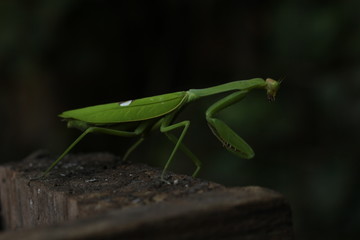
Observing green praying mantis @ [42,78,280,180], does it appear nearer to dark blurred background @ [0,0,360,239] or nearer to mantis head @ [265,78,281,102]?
mantis head @ [265,78,281,102]

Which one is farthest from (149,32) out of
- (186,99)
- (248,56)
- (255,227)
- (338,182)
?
(255,227)

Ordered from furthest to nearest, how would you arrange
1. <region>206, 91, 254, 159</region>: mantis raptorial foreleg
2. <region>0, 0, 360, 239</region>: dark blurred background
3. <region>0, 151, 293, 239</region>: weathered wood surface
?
<region>0, 0, 360, 239</region>: dark blurred background → <region>206, 91, 254, 159</region>: mantis raptorial foreleg → <region>0, 151, 293, 239</region>: weathered wood surface

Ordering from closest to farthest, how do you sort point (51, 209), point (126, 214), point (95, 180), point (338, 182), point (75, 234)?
point (75, 234) < point (126, 214) < point (51, 209) < point (95, 180) < point (338, 182)

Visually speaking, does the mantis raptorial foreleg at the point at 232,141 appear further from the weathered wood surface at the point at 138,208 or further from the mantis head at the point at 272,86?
the weathered wood surface at the point at 138,208

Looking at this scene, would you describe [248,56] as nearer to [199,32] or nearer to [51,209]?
[199,32]

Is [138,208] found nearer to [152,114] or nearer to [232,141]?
[232,141]

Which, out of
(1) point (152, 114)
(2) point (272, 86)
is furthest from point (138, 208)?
(2) point (272, 86)

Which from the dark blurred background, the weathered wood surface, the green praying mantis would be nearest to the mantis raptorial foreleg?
the green praying mantis
